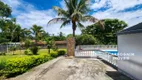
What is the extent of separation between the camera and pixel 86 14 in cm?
1809

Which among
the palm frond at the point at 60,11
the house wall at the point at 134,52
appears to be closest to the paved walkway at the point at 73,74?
the house wall at the point at 134,52

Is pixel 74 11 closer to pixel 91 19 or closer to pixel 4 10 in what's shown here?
pixel 91 19

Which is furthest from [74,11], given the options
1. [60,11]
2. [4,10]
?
[4,10]

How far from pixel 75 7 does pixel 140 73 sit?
1348cm

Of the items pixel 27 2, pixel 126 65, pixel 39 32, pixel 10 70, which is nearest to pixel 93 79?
pixel 126 65

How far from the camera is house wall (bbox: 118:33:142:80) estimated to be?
570 cm

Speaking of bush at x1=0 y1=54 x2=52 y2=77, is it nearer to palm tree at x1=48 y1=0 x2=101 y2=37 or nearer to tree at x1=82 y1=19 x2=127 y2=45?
palm tree at x1=48 y1=0 x2=101 y2=37

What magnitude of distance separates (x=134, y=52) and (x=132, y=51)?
0.22 meters

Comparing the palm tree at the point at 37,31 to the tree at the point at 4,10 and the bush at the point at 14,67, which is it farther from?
the bush at the point at 14,67

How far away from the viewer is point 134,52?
6211 mm

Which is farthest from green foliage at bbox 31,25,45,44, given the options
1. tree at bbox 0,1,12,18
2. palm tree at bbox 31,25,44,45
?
tree at bbox 0,1,12,18

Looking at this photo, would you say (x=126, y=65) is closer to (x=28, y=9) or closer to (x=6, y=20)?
(x=28, y=9)

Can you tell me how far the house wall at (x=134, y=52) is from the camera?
570cm

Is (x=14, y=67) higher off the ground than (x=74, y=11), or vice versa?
(x=74, y=11)
